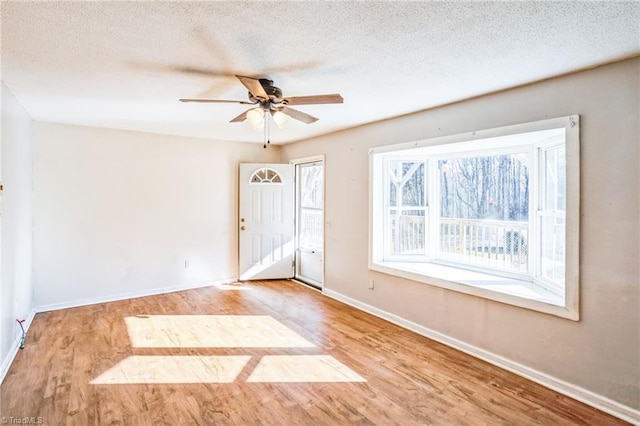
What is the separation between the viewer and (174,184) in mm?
5352

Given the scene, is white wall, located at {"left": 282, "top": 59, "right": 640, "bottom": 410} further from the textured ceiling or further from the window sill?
the textured ceiling

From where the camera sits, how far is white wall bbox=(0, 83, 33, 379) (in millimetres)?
2953

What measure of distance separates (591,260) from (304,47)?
7.89ft

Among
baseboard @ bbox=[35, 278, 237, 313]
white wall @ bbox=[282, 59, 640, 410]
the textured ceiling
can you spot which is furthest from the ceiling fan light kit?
baseboard @ bbox=[35, 278, 237, 313]

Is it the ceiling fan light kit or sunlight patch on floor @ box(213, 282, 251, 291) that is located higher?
the ceiling fan light kit

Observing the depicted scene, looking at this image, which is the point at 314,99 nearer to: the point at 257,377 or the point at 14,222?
the point at 257,377

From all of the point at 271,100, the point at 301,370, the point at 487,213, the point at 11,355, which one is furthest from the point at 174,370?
the point at 487,213

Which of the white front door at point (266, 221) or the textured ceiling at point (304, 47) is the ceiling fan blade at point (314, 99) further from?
the white front door at point (266, 221)

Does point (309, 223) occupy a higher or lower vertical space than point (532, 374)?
higher

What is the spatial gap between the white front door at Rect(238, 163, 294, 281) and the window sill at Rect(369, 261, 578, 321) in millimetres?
2101

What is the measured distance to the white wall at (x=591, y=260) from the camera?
7.70 ft

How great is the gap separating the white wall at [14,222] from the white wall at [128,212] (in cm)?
33

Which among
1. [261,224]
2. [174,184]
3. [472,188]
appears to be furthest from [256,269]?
[472,188]

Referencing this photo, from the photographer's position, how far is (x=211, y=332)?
12.3 feet
